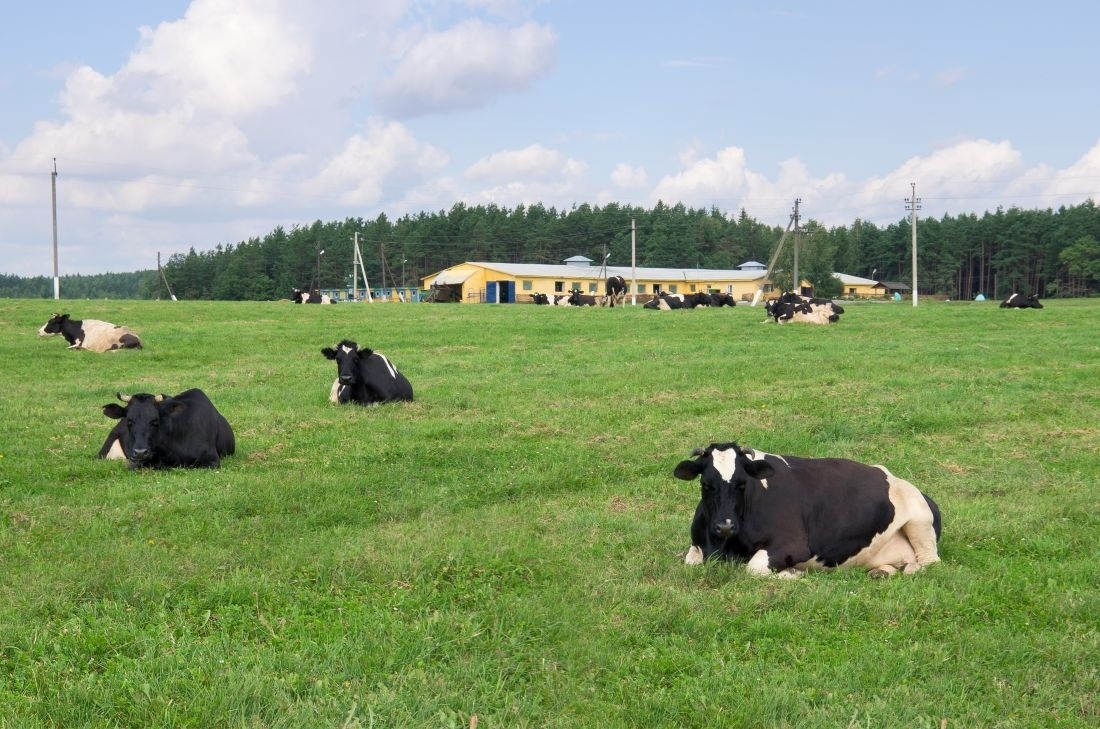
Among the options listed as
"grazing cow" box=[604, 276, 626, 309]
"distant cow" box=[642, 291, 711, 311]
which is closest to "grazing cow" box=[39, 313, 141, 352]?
"distant cow" box=[642, 291, 711, 311]

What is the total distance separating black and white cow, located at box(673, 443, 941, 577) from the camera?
828cm

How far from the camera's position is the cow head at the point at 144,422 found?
A: 40.1ft

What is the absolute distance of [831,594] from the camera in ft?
24.7

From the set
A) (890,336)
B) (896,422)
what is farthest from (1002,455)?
(890,336)

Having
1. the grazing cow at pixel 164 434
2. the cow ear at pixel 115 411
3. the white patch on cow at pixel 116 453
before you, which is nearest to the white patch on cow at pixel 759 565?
the grazing cow at pixel 164 434

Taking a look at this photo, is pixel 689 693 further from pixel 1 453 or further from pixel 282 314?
pixel 282 314

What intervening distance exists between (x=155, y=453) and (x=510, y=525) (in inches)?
211

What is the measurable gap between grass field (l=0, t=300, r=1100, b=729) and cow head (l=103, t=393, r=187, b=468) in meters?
0.31

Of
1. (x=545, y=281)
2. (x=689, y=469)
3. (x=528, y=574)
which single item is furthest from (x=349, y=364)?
(x=545, y=281)

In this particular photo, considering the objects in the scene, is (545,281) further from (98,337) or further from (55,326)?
(98,337)

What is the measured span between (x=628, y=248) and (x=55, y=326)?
113915 millimetres

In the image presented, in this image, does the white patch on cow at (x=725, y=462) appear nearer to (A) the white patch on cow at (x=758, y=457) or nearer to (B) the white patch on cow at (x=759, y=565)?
(A) the white patch on cow at (x=758, y=457)

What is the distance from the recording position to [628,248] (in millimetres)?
139750

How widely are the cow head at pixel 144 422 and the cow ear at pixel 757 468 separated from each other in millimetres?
7536
